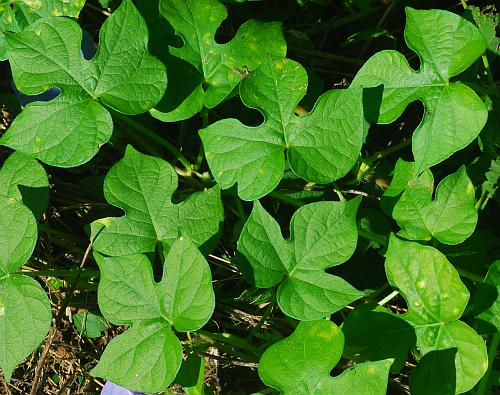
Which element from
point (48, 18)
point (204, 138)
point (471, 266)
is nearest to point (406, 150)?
point (471, 266)

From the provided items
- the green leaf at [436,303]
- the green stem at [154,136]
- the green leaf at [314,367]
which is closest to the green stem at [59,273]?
the green stem at [154,136]

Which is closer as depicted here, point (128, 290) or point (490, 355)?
point (128, 290)

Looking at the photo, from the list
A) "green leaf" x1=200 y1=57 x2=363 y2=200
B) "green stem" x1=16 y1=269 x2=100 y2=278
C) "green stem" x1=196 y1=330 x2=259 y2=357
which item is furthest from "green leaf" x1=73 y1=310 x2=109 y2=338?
"green leaf" x1=200 y1=57 x2=363 y2=200

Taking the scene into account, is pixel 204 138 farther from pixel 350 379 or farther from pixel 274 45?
pixel 350 379

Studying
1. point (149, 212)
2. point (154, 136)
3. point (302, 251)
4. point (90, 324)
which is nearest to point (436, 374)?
point (302, 251)

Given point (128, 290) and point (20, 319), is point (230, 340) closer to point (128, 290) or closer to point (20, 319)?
point (128, 290)
